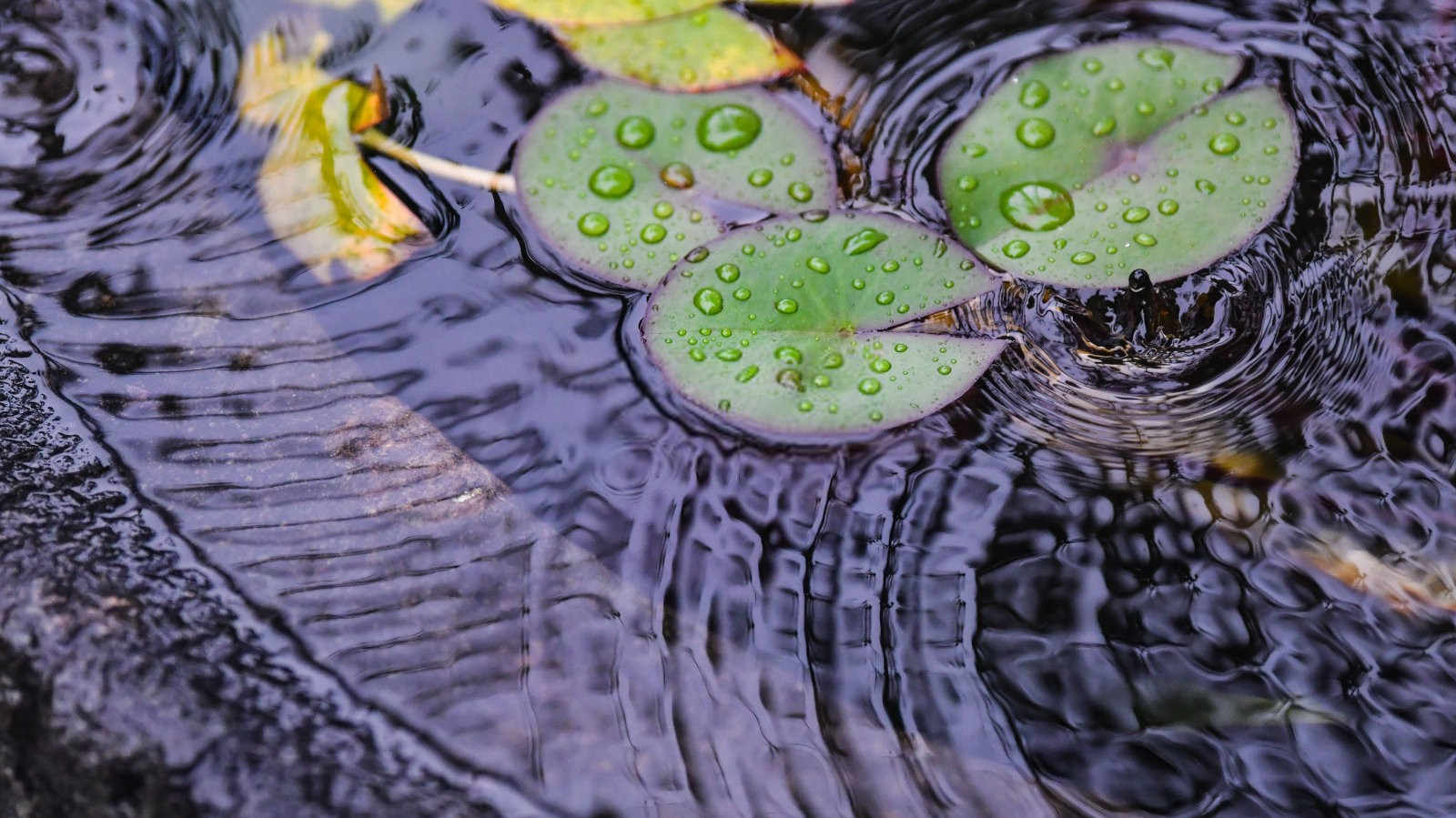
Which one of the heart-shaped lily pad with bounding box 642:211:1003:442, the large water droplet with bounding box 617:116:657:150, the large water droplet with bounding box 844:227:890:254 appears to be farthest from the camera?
the large water droplet with bounding box 617:116:657:150

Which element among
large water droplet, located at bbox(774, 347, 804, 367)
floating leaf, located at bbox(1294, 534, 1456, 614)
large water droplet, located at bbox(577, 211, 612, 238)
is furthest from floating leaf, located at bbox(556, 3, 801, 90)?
floating leaf, located at bbox(1294, 534, 1456, 614)

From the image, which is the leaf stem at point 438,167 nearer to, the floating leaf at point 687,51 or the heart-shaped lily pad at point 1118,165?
the floating leaf at point 687,51

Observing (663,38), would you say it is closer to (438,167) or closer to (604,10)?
(604,10)

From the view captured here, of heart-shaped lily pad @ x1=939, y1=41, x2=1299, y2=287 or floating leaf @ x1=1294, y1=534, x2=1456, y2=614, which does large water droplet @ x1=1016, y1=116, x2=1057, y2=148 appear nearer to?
heart-shaped lily pad @ x1=939, y1=41, x2=1299, y2=287

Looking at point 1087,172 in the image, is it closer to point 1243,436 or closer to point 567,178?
point 1243,436

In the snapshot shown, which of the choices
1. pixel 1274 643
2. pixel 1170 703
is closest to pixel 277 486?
pixel 1170 703

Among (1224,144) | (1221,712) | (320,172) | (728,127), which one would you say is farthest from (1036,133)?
(320,172)
